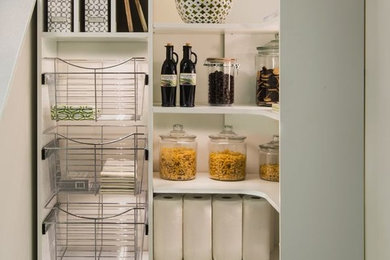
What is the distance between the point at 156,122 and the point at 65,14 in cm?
70

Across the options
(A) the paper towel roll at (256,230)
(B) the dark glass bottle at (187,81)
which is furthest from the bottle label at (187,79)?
(A) the paper towel roll at (256,230)

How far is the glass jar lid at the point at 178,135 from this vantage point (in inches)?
101

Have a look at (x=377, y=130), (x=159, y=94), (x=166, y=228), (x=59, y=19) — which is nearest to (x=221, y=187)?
(x=166, y=228)

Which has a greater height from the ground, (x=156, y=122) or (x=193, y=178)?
(x=156, y=122)

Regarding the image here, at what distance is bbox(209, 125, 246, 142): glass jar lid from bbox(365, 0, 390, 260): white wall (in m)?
0.67

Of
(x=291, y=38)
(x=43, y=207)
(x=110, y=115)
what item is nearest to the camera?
(x=291, y=38)

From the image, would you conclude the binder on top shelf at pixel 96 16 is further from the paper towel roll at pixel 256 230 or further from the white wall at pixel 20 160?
the paper towel roll at pixel 256 230

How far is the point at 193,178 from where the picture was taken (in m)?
2.58

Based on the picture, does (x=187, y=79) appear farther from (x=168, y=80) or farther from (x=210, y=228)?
(x=210, y=228)

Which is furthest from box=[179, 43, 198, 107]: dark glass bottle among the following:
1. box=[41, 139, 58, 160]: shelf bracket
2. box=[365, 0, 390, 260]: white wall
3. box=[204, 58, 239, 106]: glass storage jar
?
box=[365, 0, 390, 260]: white wall

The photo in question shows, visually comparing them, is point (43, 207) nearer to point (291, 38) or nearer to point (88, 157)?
point (88, 157)

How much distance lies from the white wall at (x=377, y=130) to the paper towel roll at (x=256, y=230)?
495mm

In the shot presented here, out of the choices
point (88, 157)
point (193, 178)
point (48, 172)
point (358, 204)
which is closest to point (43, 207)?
point (48, 172)

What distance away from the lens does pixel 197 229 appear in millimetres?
2467
